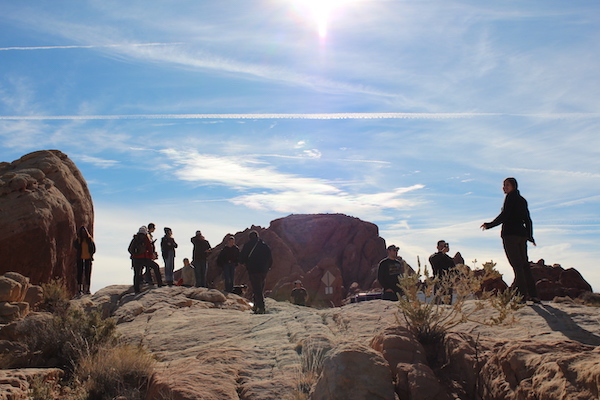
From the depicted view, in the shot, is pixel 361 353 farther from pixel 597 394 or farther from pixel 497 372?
pixel 597 394

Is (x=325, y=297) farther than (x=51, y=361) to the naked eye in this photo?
Yes

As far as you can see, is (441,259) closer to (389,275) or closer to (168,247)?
(389,275)

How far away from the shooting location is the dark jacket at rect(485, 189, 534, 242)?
7.70m

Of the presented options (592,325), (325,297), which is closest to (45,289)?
(592,325)

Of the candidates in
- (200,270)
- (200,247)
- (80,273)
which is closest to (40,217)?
(80,273)

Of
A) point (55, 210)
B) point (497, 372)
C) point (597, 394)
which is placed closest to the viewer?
point (597, 394)

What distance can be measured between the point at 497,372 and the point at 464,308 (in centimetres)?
290

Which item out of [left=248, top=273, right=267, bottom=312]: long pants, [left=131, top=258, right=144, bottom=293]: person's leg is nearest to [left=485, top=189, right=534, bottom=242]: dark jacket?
[left=248, top=273, right=267, bottom=312]: long pants

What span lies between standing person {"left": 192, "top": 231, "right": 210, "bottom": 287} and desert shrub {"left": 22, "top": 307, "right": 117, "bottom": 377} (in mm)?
6767

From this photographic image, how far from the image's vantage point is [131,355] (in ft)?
21.1

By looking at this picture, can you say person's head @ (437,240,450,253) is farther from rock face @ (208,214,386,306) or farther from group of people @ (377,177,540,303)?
rock face @ (208,214,386,306)

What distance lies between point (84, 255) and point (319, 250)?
4269 cm

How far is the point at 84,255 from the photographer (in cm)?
1381

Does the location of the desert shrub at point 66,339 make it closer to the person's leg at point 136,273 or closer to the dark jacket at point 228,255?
the person's leg at point 136,273
